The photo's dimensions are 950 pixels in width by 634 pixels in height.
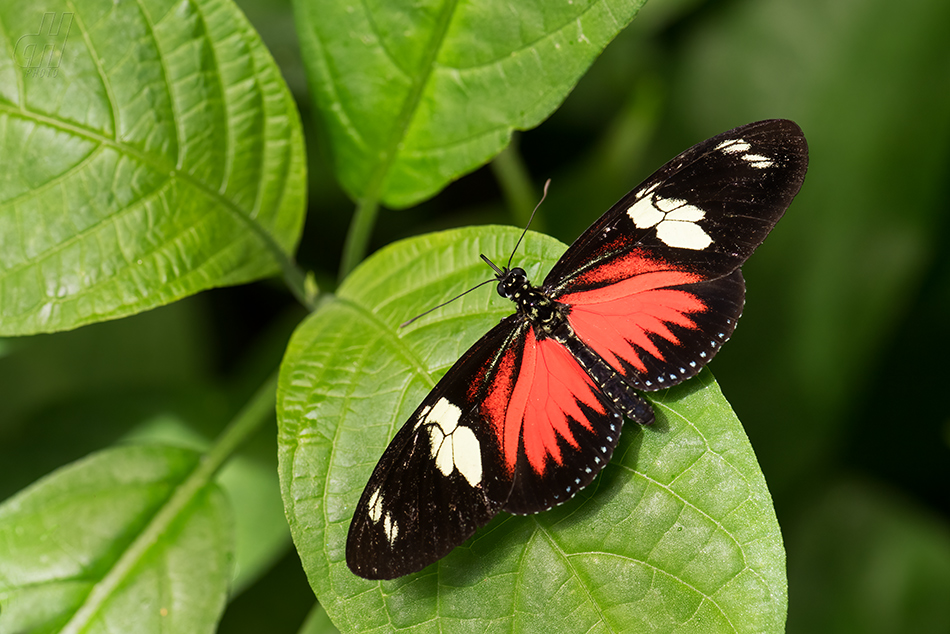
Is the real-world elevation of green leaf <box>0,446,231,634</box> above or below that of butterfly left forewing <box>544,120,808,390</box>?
below

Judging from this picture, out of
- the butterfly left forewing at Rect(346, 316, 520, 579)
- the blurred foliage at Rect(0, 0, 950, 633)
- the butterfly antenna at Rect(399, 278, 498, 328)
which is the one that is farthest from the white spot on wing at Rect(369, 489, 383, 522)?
the blurred foliage at Rect(0, 0, 950, 633)

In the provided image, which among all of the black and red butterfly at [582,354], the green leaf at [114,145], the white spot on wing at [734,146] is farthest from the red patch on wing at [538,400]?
the green leaf at [114,145]

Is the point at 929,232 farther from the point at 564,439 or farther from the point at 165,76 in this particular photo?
the point at 165,76

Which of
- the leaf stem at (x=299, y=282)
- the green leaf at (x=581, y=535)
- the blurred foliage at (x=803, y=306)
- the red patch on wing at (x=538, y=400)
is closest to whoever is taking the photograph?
the green leaf at (x=581, y=535)

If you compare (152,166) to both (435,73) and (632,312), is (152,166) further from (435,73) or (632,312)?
(632,312)

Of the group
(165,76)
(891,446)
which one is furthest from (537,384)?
(891,446)

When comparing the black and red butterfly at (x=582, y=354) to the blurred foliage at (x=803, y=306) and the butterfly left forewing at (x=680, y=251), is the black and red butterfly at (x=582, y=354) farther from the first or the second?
the blurred foliage at (x=803, y=306)

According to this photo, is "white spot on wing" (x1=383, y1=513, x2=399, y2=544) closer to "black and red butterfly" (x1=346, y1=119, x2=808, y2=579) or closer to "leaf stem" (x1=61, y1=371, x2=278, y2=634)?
"black and red butterfly" (x1=346, y1=119, x2=808, y2=579)
